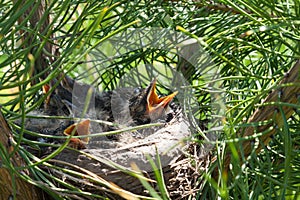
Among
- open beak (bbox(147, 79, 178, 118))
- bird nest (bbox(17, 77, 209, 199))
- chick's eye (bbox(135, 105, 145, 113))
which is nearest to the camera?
bird nest (bbox(17, 77, 209, 199))

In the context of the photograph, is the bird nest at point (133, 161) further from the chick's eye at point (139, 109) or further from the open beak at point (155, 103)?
the chick's eye at point (139, 109)

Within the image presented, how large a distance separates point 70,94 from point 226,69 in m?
0.61

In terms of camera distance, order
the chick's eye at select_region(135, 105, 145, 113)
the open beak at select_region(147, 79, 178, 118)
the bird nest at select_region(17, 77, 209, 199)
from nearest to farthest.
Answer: the bird nest at select_region(17, 77, 209, 199) → the open beak at select_region(147, 79, 178, 118) → the chick's eye at select_region(135, 105, 145, 113)

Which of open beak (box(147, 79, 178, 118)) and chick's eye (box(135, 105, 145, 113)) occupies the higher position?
open beak (box(147, 79, 178, 118))

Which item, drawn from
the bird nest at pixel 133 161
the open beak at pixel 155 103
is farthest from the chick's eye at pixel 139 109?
the bird nest at pixel 133 161

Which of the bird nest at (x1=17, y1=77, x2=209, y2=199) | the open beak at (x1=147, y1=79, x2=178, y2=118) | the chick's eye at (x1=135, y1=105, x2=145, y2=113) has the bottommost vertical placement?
the bird nest at (x1=17, y1=77, x2=209, y2=199)

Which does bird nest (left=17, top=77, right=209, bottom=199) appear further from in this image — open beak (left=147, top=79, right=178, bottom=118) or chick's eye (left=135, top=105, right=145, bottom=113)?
chick's eye (left=135, top=105, right=145, bottom=113)

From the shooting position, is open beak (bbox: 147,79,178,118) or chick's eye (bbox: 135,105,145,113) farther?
chick's eye (bbox: 135,105,145,113)

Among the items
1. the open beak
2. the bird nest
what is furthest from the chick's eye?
the bird nest

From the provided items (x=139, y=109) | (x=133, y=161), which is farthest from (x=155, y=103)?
(x=133, y=161)

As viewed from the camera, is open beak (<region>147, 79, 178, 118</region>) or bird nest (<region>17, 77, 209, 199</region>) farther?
open beak (<region>147, 79, 178, 118</region>)

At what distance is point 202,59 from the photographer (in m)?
1.27

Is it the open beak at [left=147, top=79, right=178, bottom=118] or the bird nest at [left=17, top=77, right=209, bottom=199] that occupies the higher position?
the open beak at [left=147, top=79, right=178, bottom=118]

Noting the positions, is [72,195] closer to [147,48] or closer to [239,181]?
[239,181]
